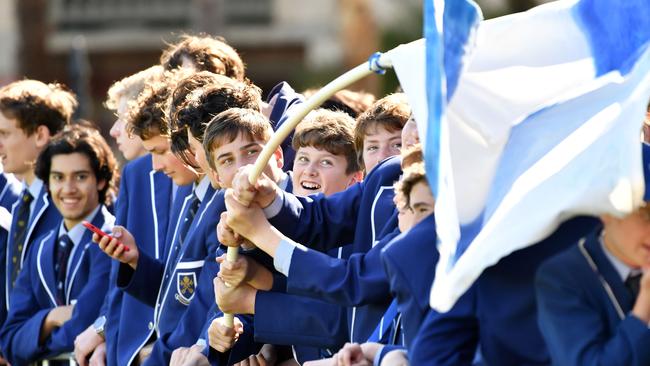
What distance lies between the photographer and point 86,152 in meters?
7.08

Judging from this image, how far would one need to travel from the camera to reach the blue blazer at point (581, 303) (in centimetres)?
359

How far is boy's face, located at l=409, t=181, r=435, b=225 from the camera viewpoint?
13.6ft

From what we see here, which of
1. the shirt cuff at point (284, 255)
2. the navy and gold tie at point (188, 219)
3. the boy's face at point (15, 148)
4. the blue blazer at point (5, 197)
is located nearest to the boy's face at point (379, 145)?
the navy and gold tie at point (188, 219)

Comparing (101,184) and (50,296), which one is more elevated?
(101,184)

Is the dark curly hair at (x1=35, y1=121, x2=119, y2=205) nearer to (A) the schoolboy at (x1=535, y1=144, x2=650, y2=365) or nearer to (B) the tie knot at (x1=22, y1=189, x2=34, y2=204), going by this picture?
(B) the tie knot at (x1=22, y1=189, x2=34, y2=204)

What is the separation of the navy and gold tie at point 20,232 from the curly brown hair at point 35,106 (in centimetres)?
43

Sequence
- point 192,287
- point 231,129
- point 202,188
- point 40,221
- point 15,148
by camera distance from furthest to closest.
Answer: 1. point 15,148
2. point 40,221
3. point 202,188
4. point 192,287
5. point 231,129

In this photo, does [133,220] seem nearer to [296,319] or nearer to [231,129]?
[231,129]

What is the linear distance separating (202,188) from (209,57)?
825mm

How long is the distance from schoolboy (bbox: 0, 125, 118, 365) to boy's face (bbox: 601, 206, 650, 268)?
3.70 m

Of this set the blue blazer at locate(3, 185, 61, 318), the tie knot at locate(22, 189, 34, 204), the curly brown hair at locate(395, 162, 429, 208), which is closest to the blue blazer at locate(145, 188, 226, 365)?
the curly brown hair at locate(395, 162, 429, 208)

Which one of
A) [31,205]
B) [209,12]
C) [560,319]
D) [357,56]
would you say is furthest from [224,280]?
[209,12]

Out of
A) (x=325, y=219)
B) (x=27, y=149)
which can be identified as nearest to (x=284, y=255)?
(x=325, y=219)

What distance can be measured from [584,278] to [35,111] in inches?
188
